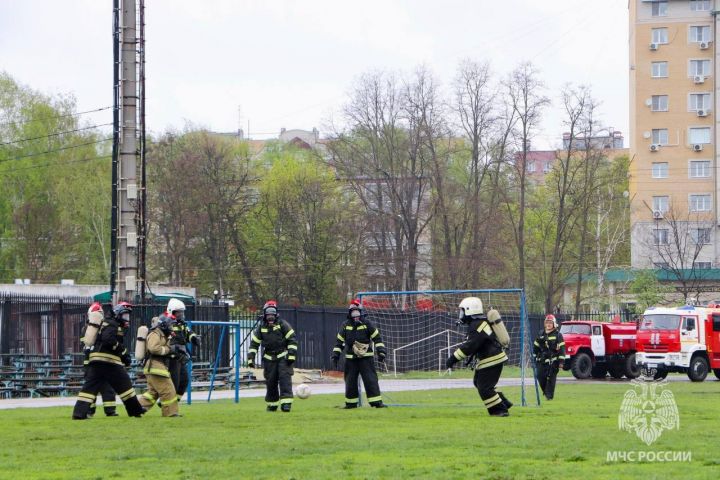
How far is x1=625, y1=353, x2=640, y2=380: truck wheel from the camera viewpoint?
1590 inches

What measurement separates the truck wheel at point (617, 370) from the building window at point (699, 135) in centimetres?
4566

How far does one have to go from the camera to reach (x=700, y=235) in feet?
256

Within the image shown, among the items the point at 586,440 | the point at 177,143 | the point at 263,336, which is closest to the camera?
the point at 586,440

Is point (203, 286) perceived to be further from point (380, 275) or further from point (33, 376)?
point (33, 376)

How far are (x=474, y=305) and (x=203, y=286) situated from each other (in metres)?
52.1

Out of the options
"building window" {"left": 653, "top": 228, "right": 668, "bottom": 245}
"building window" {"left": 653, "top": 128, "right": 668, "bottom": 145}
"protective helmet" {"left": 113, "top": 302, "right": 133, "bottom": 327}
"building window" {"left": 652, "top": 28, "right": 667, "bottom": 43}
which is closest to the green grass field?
"protective helmet" {"left": 113, "top": 302, "right": 133, "bottom": 327}

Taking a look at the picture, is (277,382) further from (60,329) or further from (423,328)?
(423,328)

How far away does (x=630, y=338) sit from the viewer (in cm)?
4116

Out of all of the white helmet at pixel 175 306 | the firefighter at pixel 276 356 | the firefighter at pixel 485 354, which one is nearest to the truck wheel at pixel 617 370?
the firefighter at pixel 276 356

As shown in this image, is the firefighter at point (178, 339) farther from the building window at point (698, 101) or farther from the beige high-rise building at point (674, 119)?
the building window at point (698, 101)

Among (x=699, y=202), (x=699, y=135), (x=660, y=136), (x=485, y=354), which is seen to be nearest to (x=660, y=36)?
(x=660, y=136)

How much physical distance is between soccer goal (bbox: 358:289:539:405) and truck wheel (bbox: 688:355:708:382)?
4.98 meters

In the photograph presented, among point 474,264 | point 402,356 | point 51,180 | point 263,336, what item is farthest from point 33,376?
point 51,180

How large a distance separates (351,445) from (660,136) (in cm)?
7402
